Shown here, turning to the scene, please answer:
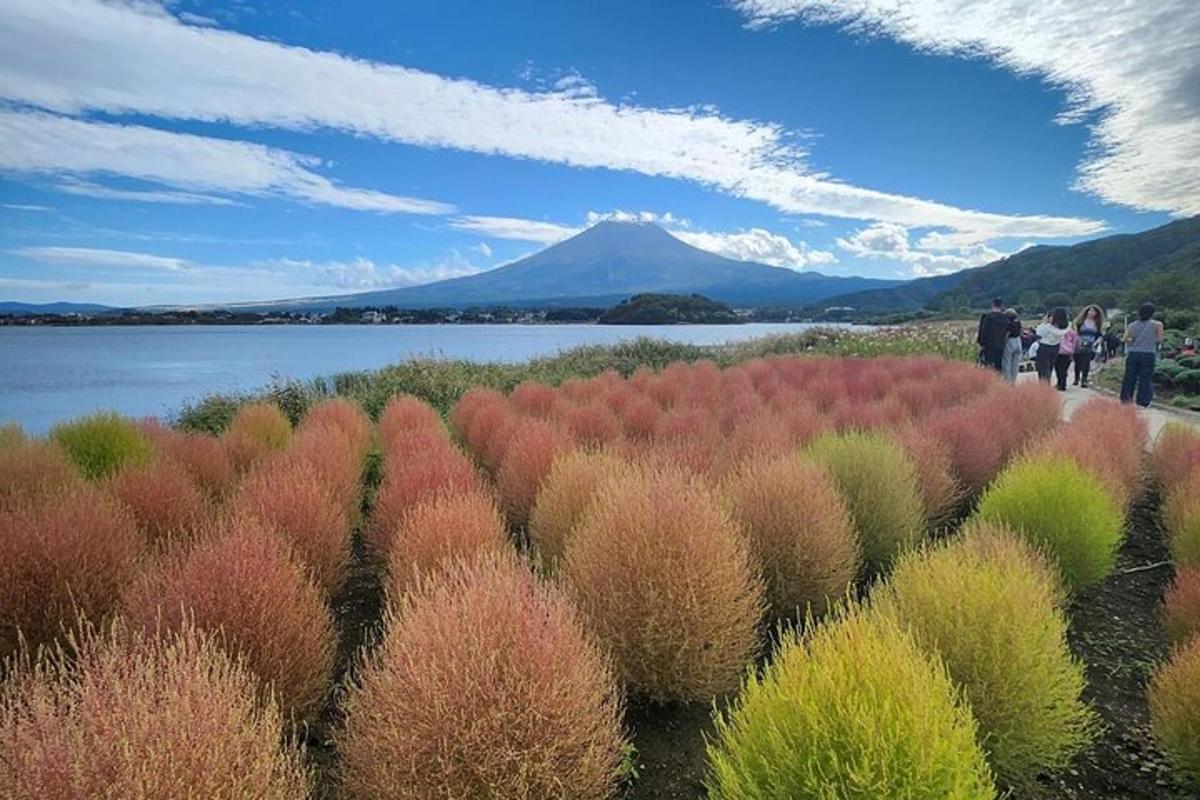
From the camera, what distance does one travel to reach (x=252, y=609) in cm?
342

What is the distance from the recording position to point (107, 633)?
13.2ft

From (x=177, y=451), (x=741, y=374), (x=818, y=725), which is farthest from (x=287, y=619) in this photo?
(x=741, y=374)

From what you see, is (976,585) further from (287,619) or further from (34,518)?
(34,518)

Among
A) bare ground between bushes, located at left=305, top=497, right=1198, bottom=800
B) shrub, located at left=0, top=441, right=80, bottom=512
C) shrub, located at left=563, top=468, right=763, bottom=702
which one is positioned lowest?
bare ground between bushes, located at left=305, top=497, right=1198, bottom=800

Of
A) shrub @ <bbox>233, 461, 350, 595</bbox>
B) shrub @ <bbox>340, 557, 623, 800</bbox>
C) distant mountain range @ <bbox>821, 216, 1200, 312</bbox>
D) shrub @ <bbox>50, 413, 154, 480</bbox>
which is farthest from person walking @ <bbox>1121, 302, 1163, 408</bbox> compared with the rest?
distant mountain range @ <bbox>821, 216, 1200, 312</bbox>

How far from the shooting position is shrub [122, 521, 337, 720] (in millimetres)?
3352

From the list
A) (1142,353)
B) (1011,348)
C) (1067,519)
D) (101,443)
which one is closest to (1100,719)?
(1067,519)

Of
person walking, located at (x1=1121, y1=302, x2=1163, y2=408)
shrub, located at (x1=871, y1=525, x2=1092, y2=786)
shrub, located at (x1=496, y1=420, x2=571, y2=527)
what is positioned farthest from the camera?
person walking, located at (x1=1121, y1=302, x2=1163, y2=408)

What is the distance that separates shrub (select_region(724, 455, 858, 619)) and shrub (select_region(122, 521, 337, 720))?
2.95 m

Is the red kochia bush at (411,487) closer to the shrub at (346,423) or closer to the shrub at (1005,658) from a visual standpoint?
the shrub at (346,423)

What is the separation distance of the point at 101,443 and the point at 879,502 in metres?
8.45

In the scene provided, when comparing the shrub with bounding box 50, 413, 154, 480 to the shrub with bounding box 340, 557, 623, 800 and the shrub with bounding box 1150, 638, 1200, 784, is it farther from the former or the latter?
the shrub with bounding box 1150, 638, 1200, 784

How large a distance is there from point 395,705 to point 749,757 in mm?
1296

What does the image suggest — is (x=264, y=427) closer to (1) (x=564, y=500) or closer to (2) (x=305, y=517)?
(2) (x=305, y=517)
